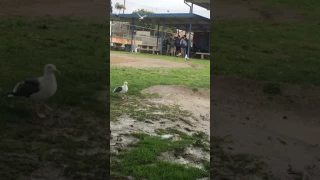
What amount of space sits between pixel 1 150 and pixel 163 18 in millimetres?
5709

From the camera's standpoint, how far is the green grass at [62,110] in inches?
94.5

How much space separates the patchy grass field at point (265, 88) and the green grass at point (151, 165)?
212 millimetres

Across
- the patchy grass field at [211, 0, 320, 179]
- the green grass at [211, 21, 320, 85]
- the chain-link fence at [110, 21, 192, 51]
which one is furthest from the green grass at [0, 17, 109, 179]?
the chain-link fence at [110, 21, 192, 51]

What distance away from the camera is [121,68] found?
5434 mm

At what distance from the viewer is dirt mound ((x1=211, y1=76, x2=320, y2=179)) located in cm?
262

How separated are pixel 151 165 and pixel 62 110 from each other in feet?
2.76

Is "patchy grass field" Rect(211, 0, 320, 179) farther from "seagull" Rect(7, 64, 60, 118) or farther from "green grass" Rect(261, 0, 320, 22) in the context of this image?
"seagull" Rect(7, 64, 60, 118)

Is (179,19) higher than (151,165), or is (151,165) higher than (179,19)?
(179,19)

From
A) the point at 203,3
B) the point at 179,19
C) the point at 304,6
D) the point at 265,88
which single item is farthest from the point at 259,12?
the point at 179,19

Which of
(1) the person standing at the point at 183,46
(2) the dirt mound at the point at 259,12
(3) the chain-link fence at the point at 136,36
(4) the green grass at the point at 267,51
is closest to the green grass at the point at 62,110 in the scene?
(4) the green grass at the point at 267,51

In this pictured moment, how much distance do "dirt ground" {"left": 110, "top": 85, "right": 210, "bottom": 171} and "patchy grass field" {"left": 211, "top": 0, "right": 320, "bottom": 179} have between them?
19cm

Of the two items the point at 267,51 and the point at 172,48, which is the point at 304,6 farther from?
the point at 172,48

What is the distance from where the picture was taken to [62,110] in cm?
276

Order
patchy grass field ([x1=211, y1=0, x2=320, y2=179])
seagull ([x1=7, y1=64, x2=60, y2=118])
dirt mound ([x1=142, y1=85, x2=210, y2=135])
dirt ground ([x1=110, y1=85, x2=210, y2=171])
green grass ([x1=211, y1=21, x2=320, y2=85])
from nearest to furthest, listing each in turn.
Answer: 1. seagull ([x1=7, y1=64, x2=60, y2=118])
2. patchy grass field ([x1=211, y1=0, x2=320, y2=179])
3. dirt ground ([x1=110, y1=85, x2=210, y2=171])
4. dirt mound ([x1=142, y1=85, x2=210, y2=135])
5. green grass ([x1=211, y1=21, x2=320, y2=85])
